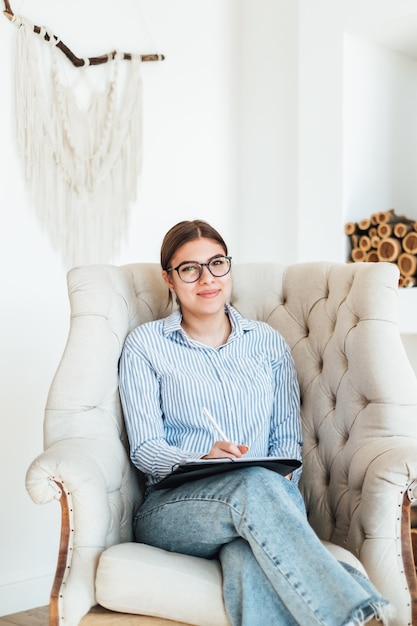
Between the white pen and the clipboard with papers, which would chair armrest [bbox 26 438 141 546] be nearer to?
the clipboard with papers

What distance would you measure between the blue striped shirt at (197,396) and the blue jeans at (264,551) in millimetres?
209

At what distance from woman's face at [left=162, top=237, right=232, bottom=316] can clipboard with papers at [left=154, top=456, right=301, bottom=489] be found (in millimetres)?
448

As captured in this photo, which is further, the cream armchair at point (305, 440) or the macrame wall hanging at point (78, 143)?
the macrame wall hanging at point (78, 143)

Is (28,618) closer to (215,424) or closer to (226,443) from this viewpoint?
(215,424)

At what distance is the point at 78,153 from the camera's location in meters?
2.90

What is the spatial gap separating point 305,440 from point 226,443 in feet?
1.44

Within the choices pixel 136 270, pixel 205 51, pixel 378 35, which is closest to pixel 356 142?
pixel 378 35

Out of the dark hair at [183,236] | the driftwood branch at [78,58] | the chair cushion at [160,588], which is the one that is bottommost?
the chair cushion at [160,588]

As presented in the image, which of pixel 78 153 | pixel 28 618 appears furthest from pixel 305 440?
pixel 78 153

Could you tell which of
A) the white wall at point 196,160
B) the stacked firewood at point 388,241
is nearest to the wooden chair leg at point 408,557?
the stacked firewood at point 388,241

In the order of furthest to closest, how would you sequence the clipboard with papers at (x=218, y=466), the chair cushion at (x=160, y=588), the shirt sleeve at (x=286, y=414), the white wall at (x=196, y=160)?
the white wall at (x=196, y=160)
the shirt sleeve at (x=286, y=414)
the clipboard with papers at (x=218, y=466)
the chair cushion at (x=160, y=588)

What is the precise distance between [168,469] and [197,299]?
0.43m

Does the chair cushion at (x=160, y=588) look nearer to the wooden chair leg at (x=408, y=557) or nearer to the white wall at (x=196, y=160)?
the wooden chair leg at (x=408, y=557)

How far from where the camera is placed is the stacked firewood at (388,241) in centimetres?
293
